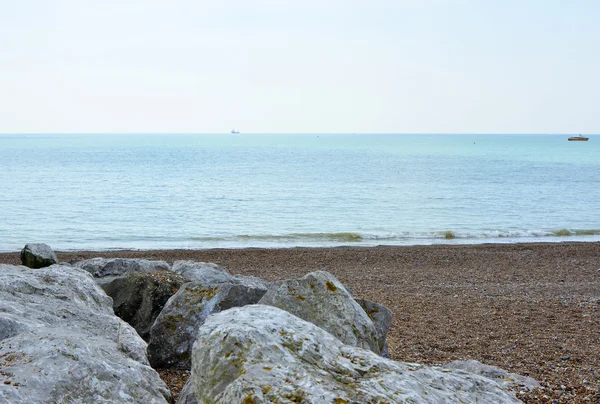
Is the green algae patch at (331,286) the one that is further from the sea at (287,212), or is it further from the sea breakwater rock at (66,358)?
the sea at (287,212)

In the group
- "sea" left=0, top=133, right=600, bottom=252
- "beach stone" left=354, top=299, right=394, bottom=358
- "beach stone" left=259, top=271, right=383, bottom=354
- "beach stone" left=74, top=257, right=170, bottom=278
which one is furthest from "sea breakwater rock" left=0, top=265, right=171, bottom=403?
"sea" left=0, top=133, right=600, bottom=252

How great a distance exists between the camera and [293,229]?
28.6 metres

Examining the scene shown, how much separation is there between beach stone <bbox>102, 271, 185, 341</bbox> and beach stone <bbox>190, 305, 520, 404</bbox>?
3781 millimetres

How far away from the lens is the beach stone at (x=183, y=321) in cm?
656

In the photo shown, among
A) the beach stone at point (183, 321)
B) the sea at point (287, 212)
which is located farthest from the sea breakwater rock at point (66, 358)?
the sea at point (287, 212)

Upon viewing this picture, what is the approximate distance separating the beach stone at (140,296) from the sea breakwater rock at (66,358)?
1.58 metres

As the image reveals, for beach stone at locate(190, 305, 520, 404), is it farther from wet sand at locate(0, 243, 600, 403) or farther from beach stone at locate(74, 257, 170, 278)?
beach stone at locate(74, 257, 170, 278)

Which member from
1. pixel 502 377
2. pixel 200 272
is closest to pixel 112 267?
pixel 200 272

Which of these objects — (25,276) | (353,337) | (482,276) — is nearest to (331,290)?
(353,337)

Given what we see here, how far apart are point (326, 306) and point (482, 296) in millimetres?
7941

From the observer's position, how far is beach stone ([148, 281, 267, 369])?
6559mm

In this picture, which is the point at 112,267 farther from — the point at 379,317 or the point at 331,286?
the point at 331,286

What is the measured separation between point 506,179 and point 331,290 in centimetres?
5938

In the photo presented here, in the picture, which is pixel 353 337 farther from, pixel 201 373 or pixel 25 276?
pixel 25 276
